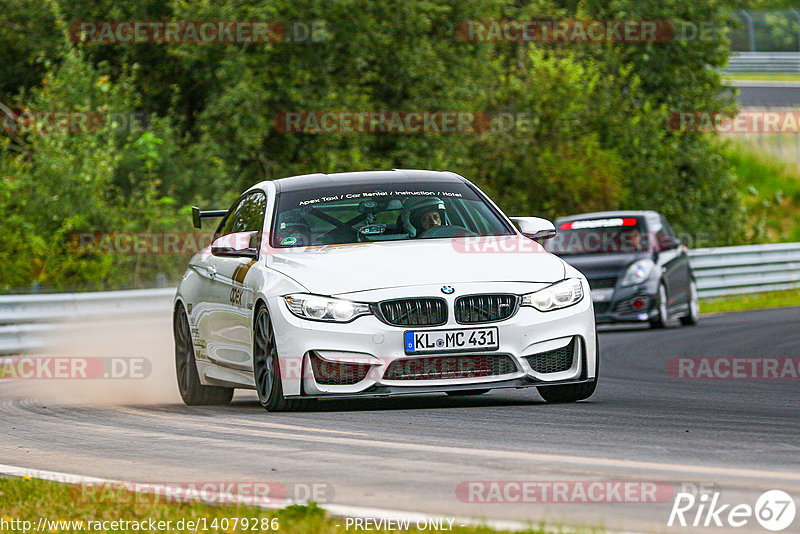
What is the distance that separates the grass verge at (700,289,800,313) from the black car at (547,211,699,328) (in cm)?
Answer: 438

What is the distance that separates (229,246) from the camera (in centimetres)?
1017

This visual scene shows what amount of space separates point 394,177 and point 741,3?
35.9m

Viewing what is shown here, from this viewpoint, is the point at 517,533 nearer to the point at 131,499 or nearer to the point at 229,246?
the point at 131,499

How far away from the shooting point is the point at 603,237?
21969mm

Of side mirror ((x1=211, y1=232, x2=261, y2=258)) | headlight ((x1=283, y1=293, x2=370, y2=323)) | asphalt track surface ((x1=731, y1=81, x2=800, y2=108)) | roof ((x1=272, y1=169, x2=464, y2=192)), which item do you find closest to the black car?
roof ((x1=272, y1=169, x2=464, y2=192))

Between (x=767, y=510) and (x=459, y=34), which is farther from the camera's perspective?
(x=459, y=34)

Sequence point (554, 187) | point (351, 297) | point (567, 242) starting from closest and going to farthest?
point (351, 297), point (567, 242), point (554, 187)

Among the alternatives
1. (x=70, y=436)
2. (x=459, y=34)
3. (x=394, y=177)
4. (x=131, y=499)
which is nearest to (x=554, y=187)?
(x=459, y=34)

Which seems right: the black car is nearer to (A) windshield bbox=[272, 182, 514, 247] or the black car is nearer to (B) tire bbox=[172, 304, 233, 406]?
(B) tire bbox=[172, 304, 233, 406]

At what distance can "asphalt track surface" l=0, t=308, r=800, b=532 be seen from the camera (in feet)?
19.9

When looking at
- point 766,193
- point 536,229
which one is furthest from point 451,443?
point 766,193

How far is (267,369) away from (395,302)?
3.35 ft

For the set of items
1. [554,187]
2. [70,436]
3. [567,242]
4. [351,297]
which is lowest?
[554,187]

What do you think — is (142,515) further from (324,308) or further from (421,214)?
(421,214)
